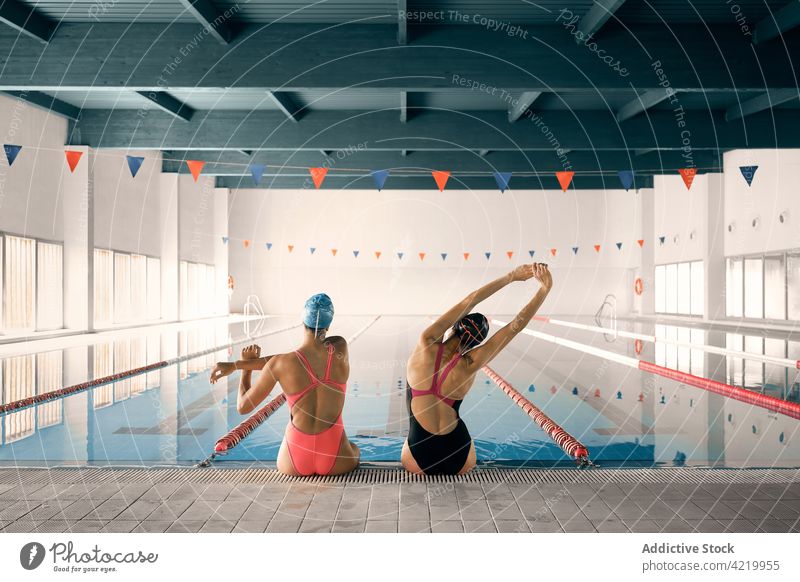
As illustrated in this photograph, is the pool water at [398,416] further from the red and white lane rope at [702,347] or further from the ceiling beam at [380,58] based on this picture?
the ceiling beam at [380,58]

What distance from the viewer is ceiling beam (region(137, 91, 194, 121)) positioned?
11.8 m

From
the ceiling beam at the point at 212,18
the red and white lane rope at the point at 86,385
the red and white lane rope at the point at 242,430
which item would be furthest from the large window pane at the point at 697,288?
the red and white lane rope at the point at 242,430

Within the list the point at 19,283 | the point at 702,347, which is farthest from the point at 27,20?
the point at 702,347

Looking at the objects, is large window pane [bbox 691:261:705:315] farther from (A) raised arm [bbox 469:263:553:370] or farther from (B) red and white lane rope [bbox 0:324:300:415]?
(A) raised arm [bbox 469:263:553:370]

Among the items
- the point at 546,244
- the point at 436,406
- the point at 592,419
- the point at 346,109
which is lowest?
the point at 592,419

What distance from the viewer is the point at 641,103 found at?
37.6ft

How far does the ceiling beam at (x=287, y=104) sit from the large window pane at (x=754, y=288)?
12.4 m

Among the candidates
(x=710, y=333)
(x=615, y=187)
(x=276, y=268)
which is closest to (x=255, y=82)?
(x=710, y=333)

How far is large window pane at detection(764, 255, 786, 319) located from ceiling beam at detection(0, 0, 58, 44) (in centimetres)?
1606

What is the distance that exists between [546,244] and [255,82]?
19.6 m

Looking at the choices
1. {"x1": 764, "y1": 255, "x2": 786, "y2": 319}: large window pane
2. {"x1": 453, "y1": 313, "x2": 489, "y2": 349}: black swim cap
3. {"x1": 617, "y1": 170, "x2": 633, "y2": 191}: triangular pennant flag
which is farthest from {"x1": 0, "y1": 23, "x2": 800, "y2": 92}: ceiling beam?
{"x1": 764, "y1": 255, "x2": 786, "y2": 319}: large window pane

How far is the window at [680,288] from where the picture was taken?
2067 cm
